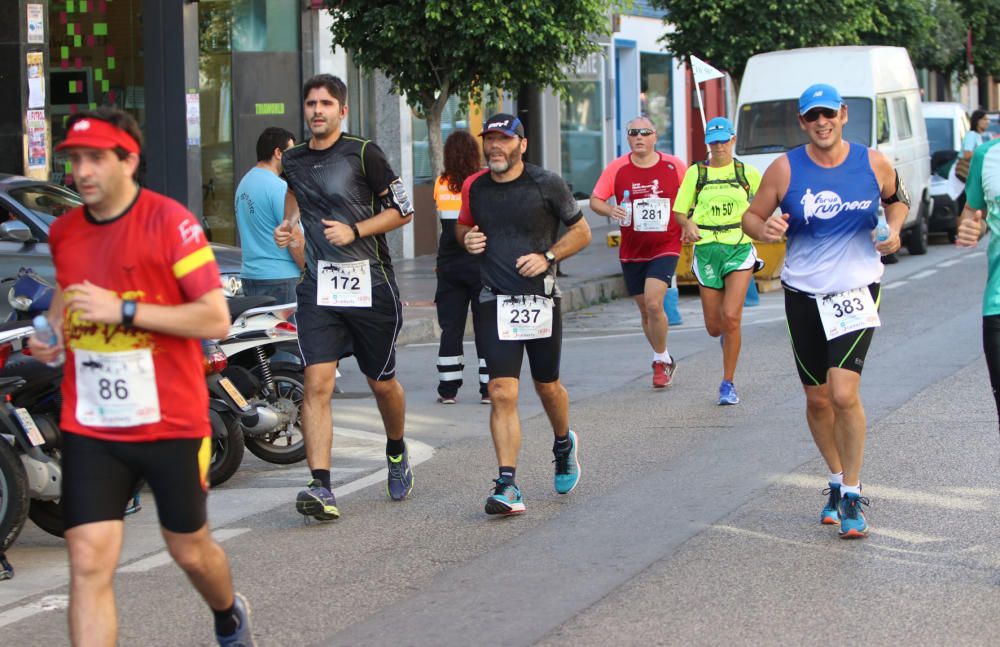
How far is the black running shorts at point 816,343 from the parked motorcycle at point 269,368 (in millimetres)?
3053

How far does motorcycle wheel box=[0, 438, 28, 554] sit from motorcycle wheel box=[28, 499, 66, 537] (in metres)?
0.75

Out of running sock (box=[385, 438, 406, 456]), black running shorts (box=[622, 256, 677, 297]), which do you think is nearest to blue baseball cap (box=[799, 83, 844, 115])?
running sock (box=[385, 438, 406, 456])

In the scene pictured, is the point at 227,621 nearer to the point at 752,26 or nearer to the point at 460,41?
the point at 460,41

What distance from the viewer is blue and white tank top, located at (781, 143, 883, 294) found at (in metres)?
6.88

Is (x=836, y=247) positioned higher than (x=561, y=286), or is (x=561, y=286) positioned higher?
(x=836, y=247)

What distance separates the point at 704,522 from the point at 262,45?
1509cm

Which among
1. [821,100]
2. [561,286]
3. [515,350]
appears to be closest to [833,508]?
[515,350]

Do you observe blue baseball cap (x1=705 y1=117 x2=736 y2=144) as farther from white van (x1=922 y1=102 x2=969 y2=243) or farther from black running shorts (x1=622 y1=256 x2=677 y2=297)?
white van (x1=922 y1=102 x2=969 y2=243)

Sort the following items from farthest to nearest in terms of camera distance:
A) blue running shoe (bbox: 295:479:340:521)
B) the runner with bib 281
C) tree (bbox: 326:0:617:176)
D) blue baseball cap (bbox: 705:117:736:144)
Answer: tree (bbox: 326:0:617:176)
blue baseball cap (bbox: 705:117:736:144)
blue running shoe (bbox: 295:479:340:521)
the runner with bib 281

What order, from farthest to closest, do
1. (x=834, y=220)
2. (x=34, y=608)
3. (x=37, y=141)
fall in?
(x=37, y=141) → (x=834, y=220) → (x=34, y=608)

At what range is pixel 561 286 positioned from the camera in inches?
740

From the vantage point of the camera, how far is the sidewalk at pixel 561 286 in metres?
15.7

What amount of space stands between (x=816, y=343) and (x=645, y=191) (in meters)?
4.84

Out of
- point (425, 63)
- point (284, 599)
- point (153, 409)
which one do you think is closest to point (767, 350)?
point (425, 63)
